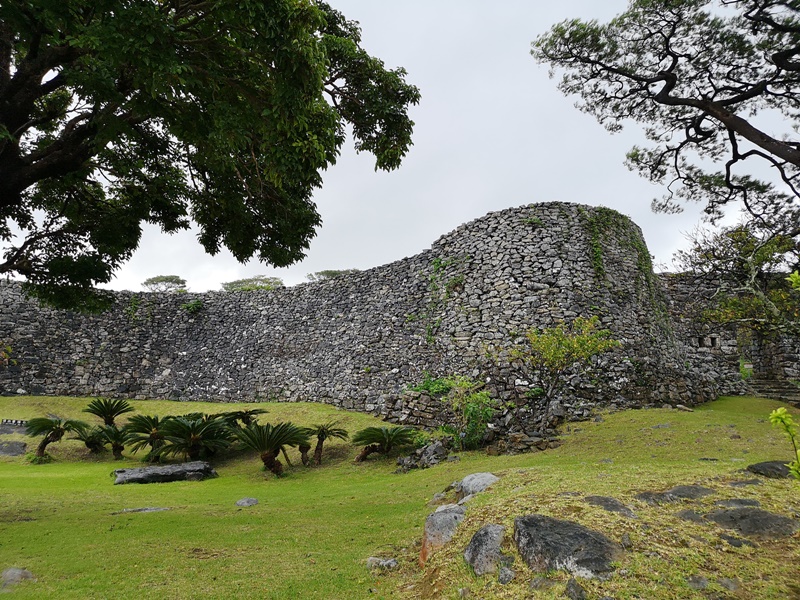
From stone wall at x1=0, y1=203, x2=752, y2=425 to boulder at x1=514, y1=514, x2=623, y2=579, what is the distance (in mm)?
7587

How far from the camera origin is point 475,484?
15.9ft

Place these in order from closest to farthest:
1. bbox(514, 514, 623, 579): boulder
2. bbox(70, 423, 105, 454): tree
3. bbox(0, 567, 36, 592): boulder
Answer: bbox(514, 514, 623, 579): boulder
bbox(0, 567, 36, 592): boulder
bbox(70, 423, 105, 454): tree

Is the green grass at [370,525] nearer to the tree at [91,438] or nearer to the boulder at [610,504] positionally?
the boulder at [610,504]

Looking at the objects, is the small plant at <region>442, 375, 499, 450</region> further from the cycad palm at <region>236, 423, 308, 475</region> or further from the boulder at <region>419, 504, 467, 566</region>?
the boulder at <region>419, 504, 467, 566</region>

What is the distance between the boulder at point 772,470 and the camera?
392cm

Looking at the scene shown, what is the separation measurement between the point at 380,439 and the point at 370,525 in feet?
13.8

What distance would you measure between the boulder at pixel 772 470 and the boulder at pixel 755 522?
3.72 ft

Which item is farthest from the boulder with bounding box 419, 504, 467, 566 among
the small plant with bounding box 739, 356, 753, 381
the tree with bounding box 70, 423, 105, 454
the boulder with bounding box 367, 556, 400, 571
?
the small plant with bounding box 739, 356, 753, 381

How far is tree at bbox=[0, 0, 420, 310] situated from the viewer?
12.4ft

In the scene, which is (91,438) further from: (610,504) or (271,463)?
(610,504)

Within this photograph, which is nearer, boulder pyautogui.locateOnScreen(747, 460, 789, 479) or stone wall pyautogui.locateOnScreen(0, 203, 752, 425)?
boulder pyautogui.locateOnScreen(747, 460, 789, 479)

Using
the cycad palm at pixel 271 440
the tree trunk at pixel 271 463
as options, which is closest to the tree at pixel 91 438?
the cycad palm at pixel 271 440

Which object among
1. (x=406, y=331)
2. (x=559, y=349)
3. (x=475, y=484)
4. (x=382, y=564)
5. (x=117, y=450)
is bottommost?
(x=382, y=564)

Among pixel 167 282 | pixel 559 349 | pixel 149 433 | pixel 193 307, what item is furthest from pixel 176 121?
pixel 167 282
